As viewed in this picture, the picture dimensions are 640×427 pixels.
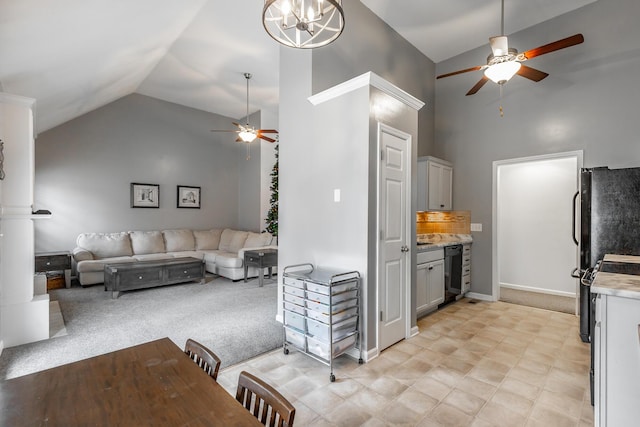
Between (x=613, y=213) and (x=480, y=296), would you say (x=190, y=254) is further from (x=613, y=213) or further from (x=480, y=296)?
(x=613, y=213)

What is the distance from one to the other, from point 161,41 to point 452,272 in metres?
5.06

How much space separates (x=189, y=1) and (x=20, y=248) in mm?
3026

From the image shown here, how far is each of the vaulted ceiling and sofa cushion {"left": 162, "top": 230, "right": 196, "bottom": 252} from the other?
106 inches

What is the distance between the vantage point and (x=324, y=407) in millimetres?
1992

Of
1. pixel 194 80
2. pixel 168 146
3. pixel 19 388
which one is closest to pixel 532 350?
pixel 19 388

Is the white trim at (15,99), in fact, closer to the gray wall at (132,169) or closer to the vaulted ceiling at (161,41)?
the vaulted ceiling at (161,41)

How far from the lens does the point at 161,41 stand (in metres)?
4.04

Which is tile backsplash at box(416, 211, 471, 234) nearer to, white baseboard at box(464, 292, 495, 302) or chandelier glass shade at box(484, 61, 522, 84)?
white baseboard at box(464, 292, 495, 302)

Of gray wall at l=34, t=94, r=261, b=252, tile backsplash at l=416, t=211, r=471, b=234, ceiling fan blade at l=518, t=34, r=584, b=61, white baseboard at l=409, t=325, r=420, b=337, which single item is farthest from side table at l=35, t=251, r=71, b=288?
ceiling fan blade at l=518, t=34, r=584, b=61

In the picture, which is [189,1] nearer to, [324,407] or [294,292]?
[294,292]

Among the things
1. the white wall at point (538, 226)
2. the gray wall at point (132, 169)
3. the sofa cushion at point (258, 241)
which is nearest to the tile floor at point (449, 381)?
the white wall at point (538, 226)

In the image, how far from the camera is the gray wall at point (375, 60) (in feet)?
11.1

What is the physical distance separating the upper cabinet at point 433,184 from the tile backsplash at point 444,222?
207 mm

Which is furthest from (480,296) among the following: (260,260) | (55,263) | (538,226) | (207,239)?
(55,263)
